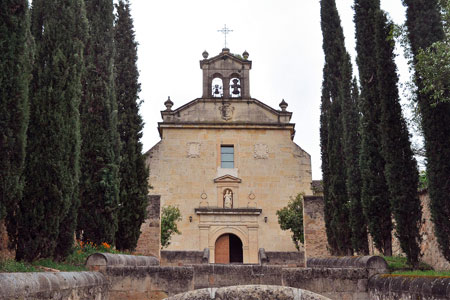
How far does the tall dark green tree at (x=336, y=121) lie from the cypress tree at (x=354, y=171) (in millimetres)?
221

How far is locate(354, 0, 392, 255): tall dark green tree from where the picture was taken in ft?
31.3

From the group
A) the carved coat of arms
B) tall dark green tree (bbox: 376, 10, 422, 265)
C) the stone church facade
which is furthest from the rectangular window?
tall dark green tree (bbox: 376, 10, 422, 265)

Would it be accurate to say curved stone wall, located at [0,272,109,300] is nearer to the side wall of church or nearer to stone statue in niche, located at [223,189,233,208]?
the side wall of church

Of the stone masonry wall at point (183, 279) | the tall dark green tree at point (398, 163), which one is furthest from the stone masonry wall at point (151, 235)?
the tall dark green tree at point (398, 163)

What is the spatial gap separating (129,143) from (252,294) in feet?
33.5

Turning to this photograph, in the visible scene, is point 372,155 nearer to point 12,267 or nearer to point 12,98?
point 12,98

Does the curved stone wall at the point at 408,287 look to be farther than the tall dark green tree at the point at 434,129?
No

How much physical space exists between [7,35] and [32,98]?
1493 millimetres

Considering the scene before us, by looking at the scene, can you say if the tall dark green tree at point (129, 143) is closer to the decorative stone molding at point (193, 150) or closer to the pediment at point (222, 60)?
the decorative stone molding at point (193, 150)

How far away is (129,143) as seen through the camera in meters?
12.2

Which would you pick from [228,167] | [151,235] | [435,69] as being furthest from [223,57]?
[435,69]

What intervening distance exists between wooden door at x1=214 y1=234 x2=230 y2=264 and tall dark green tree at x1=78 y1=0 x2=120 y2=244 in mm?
13798

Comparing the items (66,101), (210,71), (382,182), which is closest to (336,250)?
(382,182)

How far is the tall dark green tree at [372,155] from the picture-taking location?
9.55 m
